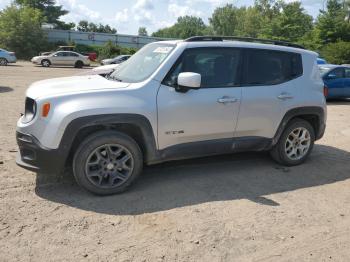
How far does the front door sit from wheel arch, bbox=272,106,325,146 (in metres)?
0.89

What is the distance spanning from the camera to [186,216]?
4.37 meters

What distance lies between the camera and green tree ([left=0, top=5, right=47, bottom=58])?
4462 centimetres

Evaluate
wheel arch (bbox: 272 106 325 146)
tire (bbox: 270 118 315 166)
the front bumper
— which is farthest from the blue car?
the front bumper

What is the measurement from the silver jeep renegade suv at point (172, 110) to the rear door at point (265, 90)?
0.05 ft

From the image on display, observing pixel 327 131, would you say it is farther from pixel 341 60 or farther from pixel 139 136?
pixel 341 60

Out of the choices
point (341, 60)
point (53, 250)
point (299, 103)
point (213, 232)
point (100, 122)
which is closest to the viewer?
point (53, 250)

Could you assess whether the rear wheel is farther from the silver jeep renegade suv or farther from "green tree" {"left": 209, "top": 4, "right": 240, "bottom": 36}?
"green tree" {"left": 209, "top": 4, "right": 240, "bottom": 36}

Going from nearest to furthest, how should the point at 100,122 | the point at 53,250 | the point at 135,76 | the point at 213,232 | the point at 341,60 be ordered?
the point at 53,250, the point at 213,232, the point at 100,122, the point at 135,76, the point at 341,60

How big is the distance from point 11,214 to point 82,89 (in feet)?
5.08

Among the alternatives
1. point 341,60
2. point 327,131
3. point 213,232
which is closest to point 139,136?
point 213,232

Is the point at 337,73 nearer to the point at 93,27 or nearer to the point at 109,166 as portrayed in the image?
the point at 109,166

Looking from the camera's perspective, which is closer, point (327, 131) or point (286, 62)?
point (286, 62)

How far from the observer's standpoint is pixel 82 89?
15.4 ft

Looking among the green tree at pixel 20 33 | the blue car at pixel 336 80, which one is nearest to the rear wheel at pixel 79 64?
the green tree at pixel 20 33
